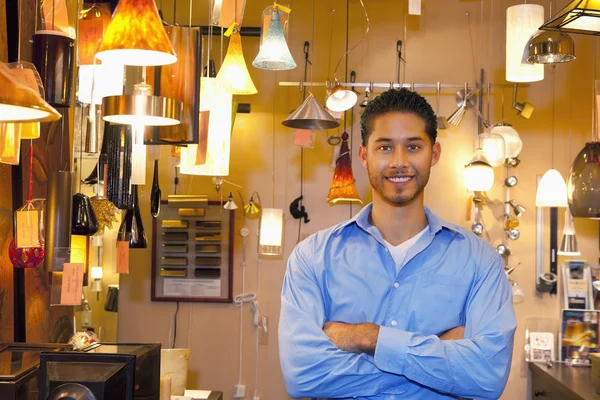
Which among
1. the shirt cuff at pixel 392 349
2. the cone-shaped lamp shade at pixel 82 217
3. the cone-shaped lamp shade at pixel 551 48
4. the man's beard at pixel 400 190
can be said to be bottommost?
the shirt cuff at pixel 392 349

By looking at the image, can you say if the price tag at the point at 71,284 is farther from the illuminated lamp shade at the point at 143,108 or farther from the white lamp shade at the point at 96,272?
the white lamp shade at the point at 96,272

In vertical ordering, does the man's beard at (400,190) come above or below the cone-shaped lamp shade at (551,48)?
below

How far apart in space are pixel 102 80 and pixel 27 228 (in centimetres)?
65

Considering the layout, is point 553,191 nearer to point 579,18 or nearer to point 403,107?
point 579,18

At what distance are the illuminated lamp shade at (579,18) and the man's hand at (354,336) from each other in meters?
1.17

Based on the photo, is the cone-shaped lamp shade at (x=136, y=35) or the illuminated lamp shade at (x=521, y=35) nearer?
the cone-shaped lamp shade at (x=136, y=35)

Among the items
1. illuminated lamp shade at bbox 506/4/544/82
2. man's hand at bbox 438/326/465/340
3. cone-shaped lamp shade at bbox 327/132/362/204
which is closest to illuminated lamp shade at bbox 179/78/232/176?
A: man's hand at bbox 438/326/465/340

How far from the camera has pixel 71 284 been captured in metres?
2.96

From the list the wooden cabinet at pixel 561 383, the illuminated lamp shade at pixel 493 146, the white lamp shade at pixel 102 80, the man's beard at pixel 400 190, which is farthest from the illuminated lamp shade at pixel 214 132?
the wooden cabinet at pixel 561 383

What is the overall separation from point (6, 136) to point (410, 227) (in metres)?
1.33

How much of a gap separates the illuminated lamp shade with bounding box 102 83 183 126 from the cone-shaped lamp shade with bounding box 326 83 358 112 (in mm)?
2097

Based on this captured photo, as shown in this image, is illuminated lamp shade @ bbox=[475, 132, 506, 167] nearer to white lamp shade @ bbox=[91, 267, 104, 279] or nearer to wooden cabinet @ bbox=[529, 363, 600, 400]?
wooden cabinet @ bbox=[529, 363, 600, 400]

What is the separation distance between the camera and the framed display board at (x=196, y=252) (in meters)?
5.52

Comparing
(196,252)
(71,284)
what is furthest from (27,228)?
(196,252)
